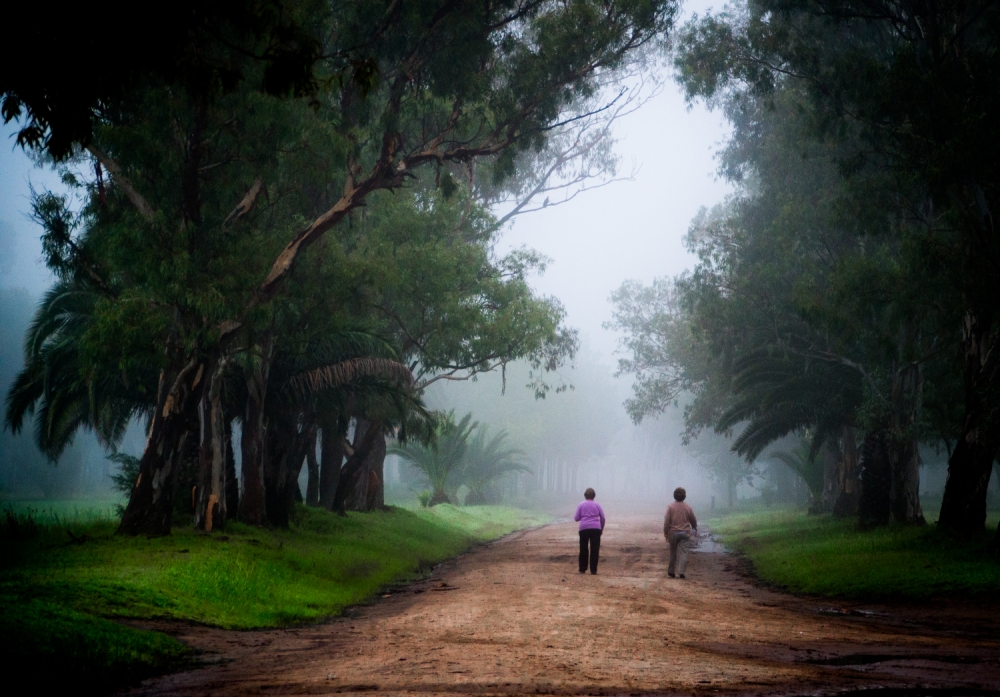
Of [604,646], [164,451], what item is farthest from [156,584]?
[604,646]

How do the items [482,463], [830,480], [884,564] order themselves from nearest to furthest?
[884,564] → [830,480] → [482,463]

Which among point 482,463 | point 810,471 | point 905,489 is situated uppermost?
point 810,471

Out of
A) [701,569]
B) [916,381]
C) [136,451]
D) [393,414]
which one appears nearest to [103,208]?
[393,414]

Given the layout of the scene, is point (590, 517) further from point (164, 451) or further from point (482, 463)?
point (482, 463)

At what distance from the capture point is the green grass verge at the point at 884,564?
42.9ft

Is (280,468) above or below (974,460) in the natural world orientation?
below

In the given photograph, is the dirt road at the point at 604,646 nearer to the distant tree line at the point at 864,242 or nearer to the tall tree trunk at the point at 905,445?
the distant tree line at the point at 864,242

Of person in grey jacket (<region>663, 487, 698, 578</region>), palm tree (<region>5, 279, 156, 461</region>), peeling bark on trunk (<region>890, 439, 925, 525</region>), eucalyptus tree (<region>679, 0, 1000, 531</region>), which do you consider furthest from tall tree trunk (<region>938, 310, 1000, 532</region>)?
palm tree (<region>5, 279, 156, 461</region>)

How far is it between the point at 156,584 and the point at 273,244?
7467mm

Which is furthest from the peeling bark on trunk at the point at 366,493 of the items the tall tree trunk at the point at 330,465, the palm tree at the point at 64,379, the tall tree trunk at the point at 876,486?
the tall tree trunk at the point at 876,486

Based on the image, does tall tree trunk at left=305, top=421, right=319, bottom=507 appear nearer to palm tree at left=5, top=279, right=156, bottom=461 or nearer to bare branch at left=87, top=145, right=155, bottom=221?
palm tree at left=5, top=279, right=156, bottom=461

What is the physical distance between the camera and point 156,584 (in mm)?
10570

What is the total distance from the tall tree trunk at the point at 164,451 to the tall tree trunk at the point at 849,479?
21.3 metres

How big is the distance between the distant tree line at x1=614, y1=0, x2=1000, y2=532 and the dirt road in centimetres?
718
